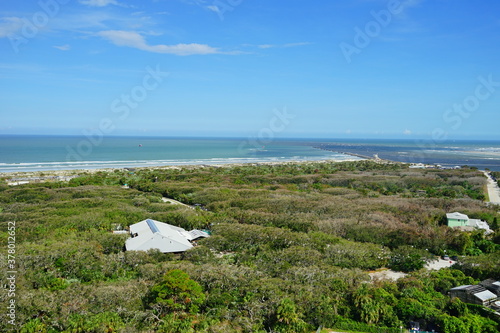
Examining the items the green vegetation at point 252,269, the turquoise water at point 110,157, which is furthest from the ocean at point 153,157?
the green vegetation at point 252,269

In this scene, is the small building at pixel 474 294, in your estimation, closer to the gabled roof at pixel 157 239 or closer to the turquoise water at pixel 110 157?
the gabled roof at pixel 157 239

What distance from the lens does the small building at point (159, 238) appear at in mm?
20484

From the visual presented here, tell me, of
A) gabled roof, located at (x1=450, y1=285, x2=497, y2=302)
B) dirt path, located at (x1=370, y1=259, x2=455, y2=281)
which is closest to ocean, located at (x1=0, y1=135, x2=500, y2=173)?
dirt path, located at (x1=370, y1=259, x2=455, y2=281)

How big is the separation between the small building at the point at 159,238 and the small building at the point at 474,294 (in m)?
13.4

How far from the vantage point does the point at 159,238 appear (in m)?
21.0

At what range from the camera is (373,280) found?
16.5 meters

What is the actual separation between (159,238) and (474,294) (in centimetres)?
1579

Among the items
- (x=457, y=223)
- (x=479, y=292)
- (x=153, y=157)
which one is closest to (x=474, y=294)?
(x=479, y=292)

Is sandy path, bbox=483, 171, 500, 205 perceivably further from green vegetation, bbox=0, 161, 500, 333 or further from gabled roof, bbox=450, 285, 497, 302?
gabled roof, bbox=450, 285, 497, 302

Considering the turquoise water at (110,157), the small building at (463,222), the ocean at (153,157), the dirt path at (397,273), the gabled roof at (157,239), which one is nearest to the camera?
the dirt path at (397,273)

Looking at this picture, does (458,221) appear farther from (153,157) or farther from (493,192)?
(153,157)

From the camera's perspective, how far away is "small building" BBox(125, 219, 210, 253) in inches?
806

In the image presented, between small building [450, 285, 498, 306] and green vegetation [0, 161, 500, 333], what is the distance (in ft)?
1.57

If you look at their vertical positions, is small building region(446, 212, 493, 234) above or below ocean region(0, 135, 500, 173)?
below
